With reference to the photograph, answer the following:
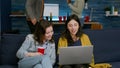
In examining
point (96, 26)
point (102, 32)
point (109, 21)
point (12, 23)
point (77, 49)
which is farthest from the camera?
point (109, 21)

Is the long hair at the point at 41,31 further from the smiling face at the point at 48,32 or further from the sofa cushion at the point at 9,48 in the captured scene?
the sofa cushion at the point at 9,48

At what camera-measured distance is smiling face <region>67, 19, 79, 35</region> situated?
270 cm

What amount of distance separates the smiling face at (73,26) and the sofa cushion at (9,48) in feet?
1.84

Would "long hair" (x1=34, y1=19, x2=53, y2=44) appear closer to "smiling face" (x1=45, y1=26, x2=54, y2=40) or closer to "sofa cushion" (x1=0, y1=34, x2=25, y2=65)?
"smiling face" (x1=45, y1=26, x2=54, y2=40)

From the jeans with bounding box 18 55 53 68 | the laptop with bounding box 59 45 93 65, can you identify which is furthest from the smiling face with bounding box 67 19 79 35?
the jeans with bounding box 18 55 53 68

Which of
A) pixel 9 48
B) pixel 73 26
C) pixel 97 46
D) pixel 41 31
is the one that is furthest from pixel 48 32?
pixel 97 46

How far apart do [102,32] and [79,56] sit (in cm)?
72

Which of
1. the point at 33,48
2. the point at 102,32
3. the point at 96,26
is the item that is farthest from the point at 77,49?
the point at 96,26

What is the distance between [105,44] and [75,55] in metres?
0.75

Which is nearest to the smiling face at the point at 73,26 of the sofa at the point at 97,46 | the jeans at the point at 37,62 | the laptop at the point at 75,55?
the sofa at the point at 97,46

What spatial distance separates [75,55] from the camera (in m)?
2.43

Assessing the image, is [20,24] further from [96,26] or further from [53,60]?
[53,60]

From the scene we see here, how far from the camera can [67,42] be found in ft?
9.02

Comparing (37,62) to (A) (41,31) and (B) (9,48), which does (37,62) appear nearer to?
(A) (41,31)
